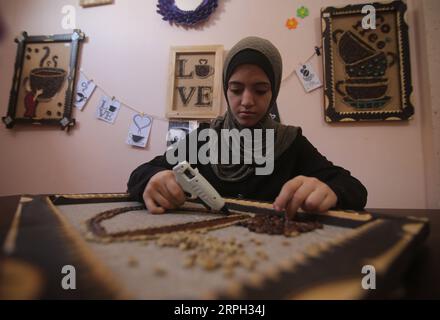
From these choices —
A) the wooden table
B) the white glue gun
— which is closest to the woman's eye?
the white glue gun

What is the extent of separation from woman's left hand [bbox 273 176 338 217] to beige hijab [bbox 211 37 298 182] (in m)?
0.38

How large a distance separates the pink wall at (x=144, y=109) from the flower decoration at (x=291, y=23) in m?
0.03

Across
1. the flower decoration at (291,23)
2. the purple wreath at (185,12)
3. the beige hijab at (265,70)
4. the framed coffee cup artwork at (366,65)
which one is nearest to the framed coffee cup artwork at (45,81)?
the purple wreath at (185,12)

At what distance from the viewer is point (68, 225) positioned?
14.8 inches

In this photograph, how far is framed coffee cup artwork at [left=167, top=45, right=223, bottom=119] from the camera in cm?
132

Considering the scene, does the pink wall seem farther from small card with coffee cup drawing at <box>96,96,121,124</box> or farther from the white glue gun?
the white glue gun

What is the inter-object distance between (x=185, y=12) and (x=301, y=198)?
4.34 feet

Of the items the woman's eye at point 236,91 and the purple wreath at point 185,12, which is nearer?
the woman's eye at point 236,91

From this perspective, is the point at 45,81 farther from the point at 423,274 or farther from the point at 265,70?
the point at 423,274

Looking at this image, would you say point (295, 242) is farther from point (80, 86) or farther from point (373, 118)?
point (80, 86)

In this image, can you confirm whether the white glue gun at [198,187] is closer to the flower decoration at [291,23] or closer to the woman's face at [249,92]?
the woman's face at [249,92]

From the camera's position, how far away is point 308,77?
1.27 meters

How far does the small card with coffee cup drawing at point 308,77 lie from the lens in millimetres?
1256

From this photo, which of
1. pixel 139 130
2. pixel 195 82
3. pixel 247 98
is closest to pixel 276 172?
pixel 247 98
